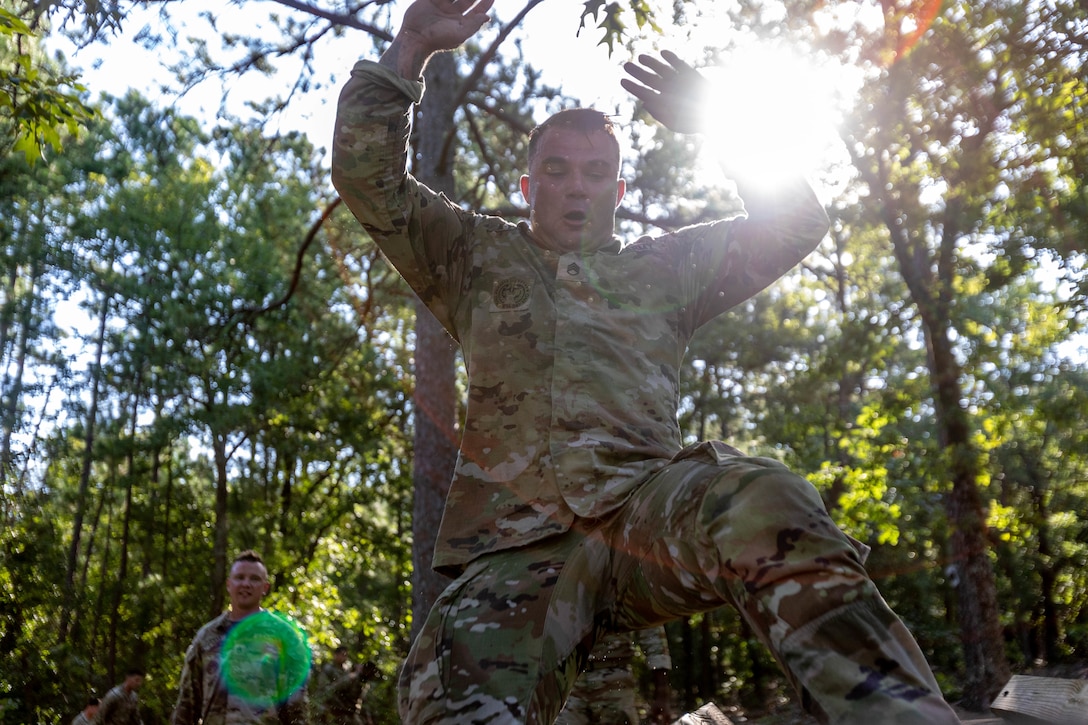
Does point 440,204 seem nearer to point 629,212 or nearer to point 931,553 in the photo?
point 629,212

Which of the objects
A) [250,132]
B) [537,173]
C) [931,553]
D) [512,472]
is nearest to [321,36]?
[250,132]

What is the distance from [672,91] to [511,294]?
769 millimetres

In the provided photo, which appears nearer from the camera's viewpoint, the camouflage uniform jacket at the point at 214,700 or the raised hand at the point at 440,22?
the raised hand at the point at 440,22

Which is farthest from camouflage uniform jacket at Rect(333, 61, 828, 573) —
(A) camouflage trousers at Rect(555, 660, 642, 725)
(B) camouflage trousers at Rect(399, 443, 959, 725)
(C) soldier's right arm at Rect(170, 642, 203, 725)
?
(C) soldier's right arm at Rect(170, 642, 203, 725)

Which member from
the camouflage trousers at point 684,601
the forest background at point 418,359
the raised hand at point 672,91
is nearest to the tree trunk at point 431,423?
the forest background at point 418,359

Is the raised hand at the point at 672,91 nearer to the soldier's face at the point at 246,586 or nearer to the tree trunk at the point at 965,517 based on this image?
the soldier's face at the point at 246,586

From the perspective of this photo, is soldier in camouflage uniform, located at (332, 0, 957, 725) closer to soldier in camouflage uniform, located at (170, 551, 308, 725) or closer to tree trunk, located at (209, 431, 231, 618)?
soldier in camouflage uniform, located at (170, 551, 308, 725)

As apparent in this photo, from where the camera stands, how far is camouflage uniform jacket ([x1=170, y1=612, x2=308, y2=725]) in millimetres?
7629

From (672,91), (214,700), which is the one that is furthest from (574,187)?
(214,700)

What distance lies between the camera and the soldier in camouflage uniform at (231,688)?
25.1 ft

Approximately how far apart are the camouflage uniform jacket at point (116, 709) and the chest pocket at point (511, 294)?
39.6 feet

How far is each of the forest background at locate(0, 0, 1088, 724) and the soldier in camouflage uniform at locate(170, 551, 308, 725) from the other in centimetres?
206

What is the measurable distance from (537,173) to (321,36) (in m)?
9.70

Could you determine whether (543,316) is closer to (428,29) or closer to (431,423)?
(428,29)
